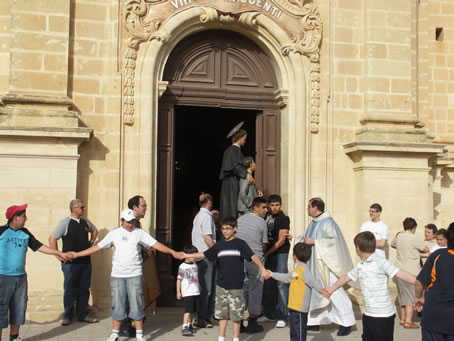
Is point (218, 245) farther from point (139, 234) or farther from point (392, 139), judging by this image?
point (392, 139)

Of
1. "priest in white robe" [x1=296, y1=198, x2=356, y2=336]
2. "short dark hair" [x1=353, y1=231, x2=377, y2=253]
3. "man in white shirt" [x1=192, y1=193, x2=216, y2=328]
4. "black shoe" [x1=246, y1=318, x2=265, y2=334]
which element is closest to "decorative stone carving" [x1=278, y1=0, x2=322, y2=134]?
"priest in white robe" [x1=296, y1=198, x2=356, y2=336]

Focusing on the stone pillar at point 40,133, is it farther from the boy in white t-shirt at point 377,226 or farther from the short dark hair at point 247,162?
the boy in white t-shirt at point 377,226

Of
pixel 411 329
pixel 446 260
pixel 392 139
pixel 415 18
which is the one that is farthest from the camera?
pixel 415 18

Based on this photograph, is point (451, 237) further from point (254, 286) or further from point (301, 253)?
point (254, 286)


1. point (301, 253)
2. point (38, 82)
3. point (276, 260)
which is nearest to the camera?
point (301, 253)

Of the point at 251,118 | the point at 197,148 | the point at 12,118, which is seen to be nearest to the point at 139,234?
the point at 12,118

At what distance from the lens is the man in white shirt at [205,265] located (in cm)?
938

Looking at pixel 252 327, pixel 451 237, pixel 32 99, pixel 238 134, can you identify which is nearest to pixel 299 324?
pixel 252 327

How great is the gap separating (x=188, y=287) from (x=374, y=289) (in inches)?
125

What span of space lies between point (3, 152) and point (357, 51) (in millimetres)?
6373

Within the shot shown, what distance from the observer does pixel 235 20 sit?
1119 centimetres

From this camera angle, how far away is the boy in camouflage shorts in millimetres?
7898

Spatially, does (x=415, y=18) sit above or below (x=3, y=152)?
above

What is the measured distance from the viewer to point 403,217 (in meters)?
11.2
